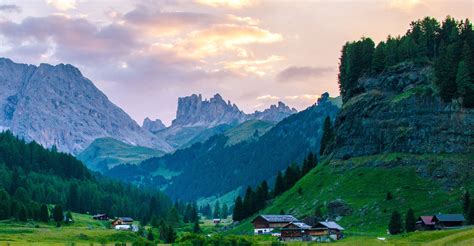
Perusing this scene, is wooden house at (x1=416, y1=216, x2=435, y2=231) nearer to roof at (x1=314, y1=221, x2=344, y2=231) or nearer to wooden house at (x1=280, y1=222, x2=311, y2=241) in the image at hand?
roof at (x1=314, y1=221, x2=344, y2=231)

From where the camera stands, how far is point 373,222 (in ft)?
625

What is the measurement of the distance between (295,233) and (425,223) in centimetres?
3366

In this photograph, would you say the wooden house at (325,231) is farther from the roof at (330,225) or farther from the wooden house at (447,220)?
the wooden house at (447,220)

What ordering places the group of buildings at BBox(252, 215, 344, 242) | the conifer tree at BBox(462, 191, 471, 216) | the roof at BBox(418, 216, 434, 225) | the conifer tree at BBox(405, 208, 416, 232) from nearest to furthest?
the conifer tree at BBox(405, 208, 416, 232) → the roof at BBox(418, 216, 434, 225) → the conifer tree at BBox(462, 191, 471, 216) → the group of buildings at BBox(252, 215, 344, 242)

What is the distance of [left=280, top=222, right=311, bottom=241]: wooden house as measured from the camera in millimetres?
183375

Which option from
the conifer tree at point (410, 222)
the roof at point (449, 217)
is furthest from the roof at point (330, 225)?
the roof at point (449, 217)

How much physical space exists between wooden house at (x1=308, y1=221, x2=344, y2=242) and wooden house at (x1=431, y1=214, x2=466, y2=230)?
78.6 ft

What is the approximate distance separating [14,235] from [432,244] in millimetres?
111404

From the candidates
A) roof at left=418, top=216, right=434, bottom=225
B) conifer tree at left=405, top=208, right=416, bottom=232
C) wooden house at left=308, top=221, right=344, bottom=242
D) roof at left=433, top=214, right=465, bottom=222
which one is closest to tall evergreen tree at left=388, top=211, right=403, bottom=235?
conifer tree at left=405, top=208, right=416, bottom=232

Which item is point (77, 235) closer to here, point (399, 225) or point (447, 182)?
point (399, 225)

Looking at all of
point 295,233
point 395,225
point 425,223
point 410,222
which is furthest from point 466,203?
point 295,233

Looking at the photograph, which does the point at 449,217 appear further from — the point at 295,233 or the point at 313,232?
the point at 295,233

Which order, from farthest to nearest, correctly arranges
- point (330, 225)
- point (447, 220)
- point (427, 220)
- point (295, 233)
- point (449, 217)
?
1. point (295, 233)
2. point (330, 225)
3. point (427, 220)
4. point (449, 217)
5. point (447, 220)

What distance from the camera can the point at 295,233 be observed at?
185 meters
